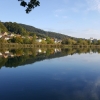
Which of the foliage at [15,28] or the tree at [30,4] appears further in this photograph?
the foliage at [15,28]

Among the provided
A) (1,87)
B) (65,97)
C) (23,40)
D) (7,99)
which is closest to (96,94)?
(65,97)

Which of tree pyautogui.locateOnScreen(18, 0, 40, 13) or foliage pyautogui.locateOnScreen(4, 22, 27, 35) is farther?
foliage pyautogui.locateOnScreen(4, 22, 27, 35)

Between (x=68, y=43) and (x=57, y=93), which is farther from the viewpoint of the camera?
(x=68, y=43)

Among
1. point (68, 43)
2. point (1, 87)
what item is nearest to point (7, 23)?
point (68, 43)

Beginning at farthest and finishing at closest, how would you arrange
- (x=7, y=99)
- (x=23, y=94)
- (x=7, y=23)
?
(x=7, y=23), (x=23, y=94), (x=7, y=99)

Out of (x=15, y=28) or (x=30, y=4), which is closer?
(x=30, y=4)

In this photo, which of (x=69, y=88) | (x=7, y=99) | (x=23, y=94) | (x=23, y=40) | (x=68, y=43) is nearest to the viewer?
(x=7, y=99)

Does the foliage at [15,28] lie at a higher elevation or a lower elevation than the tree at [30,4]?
higher

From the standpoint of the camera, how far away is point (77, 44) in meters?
81.4

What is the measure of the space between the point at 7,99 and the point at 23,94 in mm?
728

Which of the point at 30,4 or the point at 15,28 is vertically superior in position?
the point at 15,28

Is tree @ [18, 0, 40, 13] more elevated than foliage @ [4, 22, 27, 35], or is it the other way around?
foliage @ [4, 22, 27, 35]

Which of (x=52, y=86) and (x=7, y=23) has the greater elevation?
(x=7, y=23)

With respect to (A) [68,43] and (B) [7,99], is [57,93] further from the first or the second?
(A) [68,43]
